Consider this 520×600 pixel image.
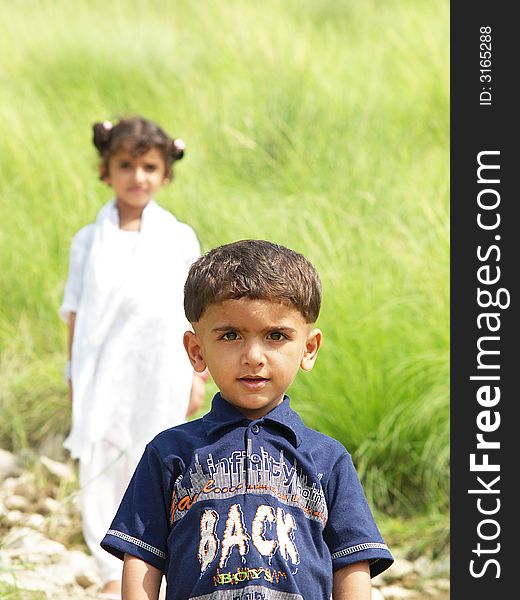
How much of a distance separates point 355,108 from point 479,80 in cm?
174

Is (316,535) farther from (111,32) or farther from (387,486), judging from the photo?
(111,32)

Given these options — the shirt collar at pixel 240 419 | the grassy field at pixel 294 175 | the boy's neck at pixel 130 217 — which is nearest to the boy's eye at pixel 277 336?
the shirt collar at pixel 240 419

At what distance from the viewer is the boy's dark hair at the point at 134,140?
389 centimetres

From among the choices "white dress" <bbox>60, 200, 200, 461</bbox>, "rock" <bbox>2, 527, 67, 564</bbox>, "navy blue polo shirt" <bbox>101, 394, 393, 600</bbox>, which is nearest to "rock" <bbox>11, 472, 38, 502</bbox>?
"rock" <bbox>2, 527, 67, 564</bbox>

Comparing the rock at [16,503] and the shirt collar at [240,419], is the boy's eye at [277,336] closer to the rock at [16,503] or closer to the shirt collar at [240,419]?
the shirt collar at [240,419]

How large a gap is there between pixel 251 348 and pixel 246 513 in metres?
0.27

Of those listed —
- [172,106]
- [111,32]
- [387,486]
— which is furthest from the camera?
[111,32]

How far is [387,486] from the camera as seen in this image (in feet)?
14.7

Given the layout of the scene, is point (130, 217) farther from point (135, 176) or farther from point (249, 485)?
point (249, 485)

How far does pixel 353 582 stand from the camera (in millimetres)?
1919

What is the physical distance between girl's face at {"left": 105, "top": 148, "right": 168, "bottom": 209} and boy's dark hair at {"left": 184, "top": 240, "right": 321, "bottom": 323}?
1844 millimetres

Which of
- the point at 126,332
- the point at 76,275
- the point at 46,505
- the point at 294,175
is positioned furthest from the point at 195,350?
the point at 294,175

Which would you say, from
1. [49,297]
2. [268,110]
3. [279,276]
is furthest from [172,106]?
[279,276]

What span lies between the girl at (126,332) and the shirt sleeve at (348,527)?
6.03ft
